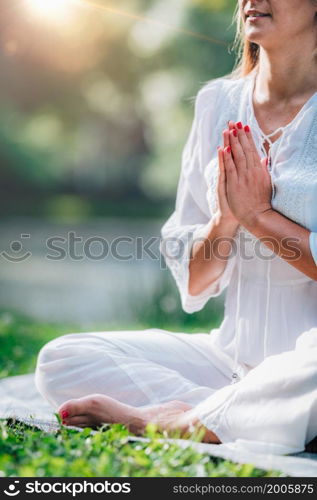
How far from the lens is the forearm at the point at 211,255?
3307mm

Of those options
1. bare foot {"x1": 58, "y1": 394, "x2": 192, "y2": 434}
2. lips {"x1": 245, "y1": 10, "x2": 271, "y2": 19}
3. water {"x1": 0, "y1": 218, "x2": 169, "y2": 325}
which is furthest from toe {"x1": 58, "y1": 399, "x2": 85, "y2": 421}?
water {"x1": 0, "y1": 218, "x2": 169, "y2": 325}

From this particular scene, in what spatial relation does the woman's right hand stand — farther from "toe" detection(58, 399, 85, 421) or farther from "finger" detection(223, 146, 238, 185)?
"toe" detection(58, 399, 85, 421)

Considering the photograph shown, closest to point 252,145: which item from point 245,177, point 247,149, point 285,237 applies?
point 247,149

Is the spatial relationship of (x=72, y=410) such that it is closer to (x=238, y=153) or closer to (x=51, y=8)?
(x=238, y=153)

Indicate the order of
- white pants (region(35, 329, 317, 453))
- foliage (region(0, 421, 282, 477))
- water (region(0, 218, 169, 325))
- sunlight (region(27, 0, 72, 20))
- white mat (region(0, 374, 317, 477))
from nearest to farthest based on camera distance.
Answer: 1. foliage (region(0, 421, 282, 477))
2. white mat (region(0, 374, 317, 477))
3. white pants (region(35, 329, 317, 453))
4. water (region(0, 218, 169, 325))
5. sunlight (region(27, 0, 72, 20))

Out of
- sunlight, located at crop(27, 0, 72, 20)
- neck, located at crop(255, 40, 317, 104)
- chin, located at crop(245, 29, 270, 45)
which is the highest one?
sunlight, located at crop(27, 0, 72, 20)

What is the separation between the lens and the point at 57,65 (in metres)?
12.6

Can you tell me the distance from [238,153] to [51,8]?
7570 mm

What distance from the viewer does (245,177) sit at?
10.5ft

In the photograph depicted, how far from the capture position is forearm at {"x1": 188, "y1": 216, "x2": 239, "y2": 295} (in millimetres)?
3307

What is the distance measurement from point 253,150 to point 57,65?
32.4 ft

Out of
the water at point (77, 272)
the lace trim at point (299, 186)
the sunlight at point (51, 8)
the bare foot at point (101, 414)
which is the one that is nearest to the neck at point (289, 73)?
the lace trim at point (299, 186)

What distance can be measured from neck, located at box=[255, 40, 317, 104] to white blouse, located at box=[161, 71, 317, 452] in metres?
0.11

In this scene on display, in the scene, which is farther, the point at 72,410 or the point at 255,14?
the point at 255,14
